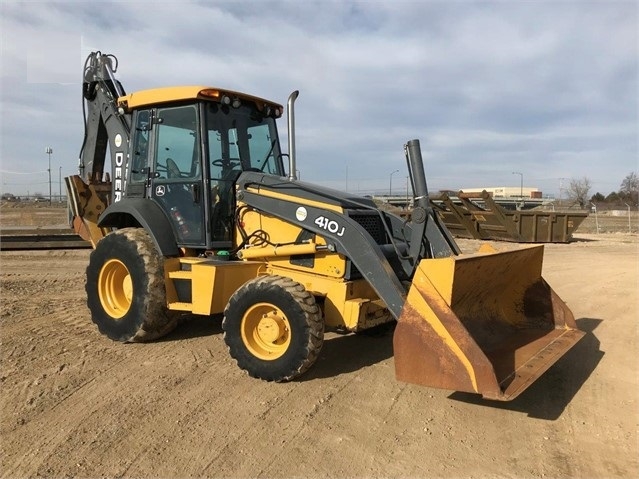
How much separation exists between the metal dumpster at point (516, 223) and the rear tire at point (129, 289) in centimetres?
1365

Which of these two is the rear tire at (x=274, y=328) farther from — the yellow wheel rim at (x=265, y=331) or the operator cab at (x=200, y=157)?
the operator cab at (x=200, y=157)

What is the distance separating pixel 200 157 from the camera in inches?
225

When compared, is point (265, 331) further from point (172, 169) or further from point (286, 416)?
point (172, 169)

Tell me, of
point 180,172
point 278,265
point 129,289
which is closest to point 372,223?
point 278,265

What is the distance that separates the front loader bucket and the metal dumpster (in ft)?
42.0

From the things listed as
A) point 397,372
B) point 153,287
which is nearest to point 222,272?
point 153,287

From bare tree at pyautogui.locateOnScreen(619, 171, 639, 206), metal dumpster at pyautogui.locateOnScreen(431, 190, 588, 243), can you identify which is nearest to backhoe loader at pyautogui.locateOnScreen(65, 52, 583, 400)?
metal dumpster at pyautogui.locateOnScreen(431, 190, 588, 243)

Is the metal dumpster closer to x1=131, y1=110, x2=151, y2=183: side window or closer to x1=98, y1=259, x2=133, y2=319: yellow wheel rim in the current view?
x1=131, y1=110, x2=151, y2=183: side window

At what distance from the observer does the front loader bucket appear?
151 inches

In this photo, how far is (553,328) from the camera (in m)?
5.40

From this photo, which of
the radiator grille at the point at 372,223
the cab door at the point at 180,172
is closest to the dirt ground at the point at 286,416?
the radiator grille at the point at 372,223

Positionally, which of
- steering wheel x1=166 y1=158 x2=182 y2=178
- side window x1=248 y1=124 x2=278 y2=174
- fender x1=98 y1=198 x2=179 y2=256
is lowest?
fender x1=98 y1=198 x2=179 y2=256

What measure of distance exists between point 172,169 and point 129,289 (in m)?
1.47

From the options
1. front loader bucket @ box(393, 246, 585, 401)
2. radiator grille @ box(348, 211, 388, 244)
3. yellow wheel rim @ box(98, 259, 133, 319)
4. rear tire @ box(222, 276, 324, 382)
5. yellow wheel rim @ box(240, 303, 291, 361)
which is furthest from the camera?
yellow wheel rim @ box(98, 259, 133, 319)
